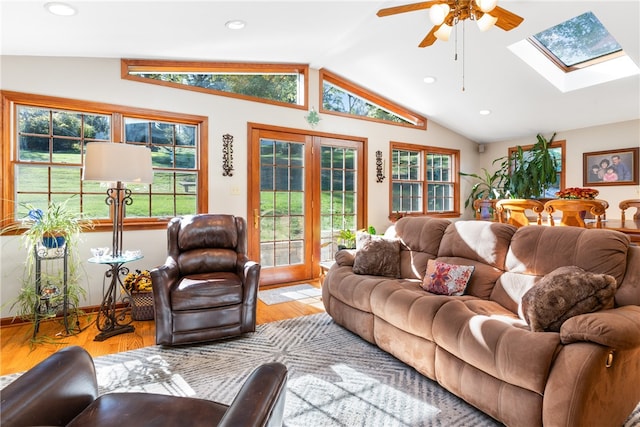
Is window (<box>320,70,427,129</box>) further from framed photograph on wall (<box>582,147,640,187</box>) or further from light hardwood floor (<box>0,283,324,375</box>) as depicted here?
light hardwood floor (<box>0,283,324,375</box>)

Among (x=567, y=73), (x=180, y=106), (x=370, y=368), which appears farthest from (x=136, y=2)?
(x=567, y=73)

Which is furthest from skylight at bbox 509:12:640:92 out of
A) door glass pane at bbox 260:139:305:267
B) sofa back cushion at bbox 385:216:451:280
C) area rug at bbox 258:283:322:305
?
area rug at bbox 258:283:322:305

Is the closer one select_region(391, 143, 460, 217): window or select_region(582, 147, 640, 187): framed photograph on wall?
select_region(582, 147, 640, 187): framed photograph on wall

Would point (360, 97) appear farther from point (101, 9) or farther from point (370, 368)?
point (370, 368)

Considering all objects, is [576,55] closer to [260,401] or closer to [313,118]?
[313,118]

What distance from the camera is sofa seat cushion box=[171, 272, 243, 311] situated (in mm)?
2688

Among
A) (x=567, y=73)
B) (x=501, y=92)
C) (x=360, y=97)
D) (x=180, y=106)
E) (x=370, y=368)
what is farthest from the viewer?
(x=360, y=97)

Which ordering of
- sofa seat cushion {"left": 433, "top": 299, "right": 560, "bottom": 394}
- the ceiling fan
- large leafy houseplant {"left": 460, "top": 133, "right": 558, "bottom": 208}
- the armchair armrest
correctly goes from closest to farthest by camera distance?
sofa seat cushion {"left": 433, "top": 299, "right": 560, "bottom": 394}
the ceiling fan
the armchair armrest
large leafy houseplant {"left": 460, "top": 133, "right": 558, "bottom": 208}

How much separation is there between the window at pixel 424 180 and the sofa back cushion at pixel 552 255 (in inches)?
128

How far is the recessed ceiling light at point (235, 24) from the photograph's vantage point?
120 inches

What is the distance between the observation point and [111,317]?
3012 millimetres

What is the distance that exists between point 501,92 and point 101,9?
462 centimetres

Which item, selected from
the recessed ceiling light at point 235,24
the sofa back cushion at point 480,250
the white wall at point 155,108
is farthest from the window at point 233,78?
the sofa back cushion at point 480,250

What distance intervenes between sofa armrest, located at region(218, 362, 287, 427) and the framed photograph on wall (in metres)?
5.72
